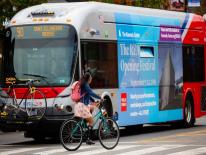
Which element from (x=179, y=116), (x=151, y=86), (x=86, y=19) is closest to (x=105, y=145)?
(x=86, y=19)

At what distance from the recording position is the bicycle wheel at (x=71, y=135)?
17859 millimetres

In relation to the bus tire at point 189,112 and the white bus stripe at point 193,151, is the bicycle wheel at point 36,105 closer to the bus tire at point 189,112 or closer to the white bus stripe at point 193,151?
the white bus stripe at point 193,151

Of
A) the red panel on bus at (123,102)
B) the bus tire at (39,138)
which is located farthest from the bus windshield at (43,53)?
the red panel on bus at (123,102)

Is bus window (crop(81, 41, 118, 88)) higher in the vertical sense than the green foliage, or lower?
lower

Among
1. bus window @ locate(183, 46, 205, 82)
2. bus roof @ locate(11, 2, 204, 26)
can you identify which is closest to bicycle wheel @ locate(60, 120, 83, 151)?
bus roof @ locate(11, 2, 204, 26)

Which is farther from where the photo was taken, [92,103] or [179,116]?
[179,116]

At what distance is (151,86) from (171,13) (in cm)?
304

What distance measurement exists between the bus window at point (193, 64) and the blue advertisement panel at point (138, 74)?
1470mm

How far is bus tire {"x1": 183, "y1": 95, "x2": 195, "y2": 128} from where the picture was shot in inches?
1047

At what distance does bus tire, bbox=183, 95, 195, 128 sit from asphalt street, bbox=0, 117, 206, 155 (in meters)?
1.61

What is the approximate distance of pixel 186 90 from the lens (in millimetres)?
26375

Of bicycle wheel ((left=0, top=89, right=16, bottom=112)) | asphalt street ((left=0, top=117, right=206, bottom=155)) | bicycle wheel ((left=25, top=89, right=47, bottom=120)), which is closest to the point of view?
asphalt street ((left=0, top=117, right=206, bottom=155))

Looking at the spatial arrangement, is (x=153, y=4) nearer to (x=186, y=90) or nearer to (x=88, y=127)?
(x=186, y=90)

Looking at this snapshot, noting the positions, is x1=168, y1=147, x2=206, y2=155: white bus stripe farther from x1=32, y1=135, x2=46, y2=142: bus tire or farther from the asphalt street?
x1=32, y1=135, x2=46, y2=142: bus tire
